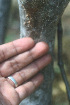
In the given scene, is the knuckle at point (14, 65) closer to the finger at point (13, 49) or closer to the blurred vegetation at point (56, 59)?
the finger at point (13, 49)

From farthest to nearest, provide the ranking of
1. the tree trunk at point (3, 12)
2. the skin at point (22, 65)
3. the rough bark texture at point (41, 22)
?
the tree trunk at point (3, 12)
the skin at point (22, 65)
the rough bark texture at point (41, 22)

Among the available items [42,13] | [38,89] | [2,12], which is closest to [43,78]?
[38,89]

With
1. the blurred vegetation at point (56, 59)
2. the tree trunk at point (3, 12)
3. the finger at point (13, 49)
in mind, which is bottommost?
the blurred vegetation at point (56, 59)

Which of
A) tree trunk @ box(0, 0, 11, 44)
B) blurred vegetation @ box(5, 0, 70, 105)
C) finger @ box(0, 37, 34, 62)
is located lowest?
blurred vegetation @ box(5, 0, 70, 105)

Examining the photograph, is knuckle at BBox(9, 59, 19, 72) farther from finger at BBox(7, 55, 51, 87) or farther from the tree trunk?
the tree trunk

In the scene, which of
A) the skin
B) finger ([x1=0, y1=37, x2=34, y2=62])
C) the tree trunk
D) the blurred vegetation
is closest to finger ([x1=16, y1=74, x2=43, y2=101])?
the skin

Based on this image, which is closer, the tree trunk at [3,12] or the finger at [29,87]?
the finger at [29,87]

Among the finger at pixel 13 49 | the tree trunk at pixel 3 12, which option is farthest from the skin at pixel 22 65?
the tree trunk at pixel 3 12

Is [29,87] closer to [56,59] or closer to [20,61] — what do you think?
[20,61]
